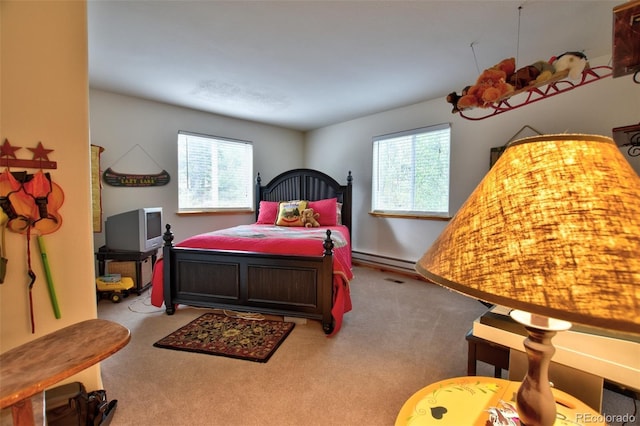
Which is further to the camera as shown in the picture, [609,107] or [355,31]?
[609,107]

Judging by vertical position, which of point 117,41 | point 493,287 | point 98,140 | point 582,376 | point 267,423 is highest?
point 117,41

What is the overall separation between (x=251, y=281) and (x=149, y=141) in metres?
2.57

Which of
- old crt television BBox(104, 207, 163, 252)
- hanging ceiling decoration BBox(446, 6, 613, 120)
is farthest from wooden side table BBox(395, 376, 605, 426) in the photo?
old crt television BBox(104, 207, 163, 252)

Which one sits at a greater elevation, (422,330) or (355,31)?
(355,31)

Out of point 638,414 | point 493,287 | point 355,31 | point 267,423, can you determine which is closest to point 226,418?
point 267,423

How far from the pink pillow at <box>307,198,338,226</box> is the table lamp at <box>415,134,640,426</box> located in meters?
3.43

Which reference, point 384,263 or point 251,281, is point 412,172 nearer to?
point 384,263

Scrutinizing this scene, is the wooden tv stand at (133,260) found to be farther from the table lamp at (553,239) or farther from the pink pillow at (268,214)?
the table lamp at (553,239)

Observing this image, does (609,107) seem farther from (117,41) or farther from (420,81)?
(117,41)

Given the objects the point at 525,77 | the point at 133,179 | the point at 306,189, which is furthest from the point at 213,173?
the point at 525,77

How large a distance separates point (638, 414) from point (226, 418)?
2.20 metres

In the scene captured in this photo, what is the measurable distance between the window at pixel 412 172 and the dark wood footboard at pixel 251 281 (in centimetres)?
211

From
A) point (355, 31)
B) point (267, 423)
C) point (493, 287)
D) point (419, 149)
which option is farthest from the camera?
point (419, 149)

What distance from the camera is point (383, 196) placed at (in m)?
4.46
